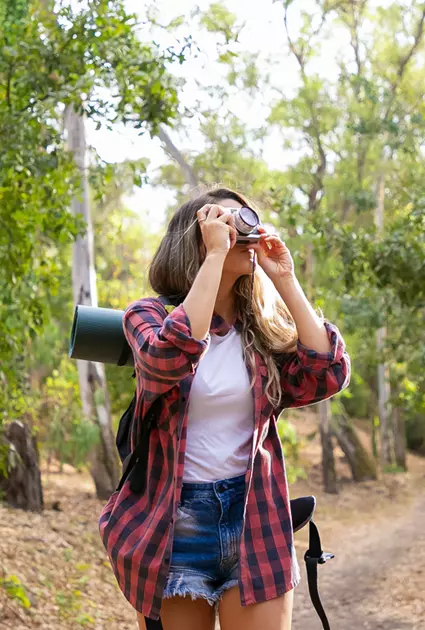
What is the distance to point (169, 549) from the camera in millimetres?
2021

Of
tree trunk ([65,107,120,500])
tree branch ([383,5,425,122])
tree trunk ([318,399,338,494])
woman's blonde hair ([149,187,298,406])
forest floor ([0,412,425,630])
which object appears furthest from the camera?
tree branch ([383,5,425,122])

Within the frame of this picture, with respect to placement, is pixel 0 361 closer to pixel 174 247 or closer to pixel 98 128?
pixel 98 128

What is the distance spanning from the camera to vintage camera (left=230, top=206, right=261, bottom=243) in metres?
2.17

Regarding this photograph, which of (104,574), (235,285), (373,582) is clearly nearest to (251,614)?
(235,285)

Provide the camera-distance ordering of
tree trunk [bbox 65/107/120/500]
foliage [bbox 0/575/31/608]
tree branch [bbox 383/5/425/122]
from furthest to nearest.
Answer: tree branch [bbox 383/5/425/122] → tree trunk [bbox 65/107/120/500] → foliage [bbox 0/575/31/608]

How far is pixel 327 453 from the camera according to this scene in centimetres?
1748

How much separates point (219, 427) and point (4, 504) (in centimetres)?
701

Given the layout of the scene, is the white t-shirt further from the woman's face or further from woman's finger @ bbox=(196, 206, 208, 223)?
woman's finger @ bbox=(196, 206, 208, 223)

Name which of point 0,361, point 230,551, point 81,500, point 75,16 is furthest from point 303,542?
point 230,551

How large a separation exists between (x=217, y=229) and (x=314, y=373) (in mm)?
480

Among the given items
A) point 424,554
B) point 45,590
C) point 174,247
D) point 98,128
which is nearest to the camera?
point 174,247

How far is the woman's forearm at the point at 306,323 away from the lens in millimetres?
2205

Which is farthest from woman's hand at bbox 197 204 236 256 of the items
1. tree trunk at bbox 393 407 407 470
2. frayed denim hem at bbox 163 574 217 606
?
tree trunk at bbox 393 407 407 470

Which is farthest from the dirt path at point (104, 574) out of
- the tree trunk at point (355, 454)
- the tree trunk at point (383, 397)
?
the tree trunk at point (383, 397)
